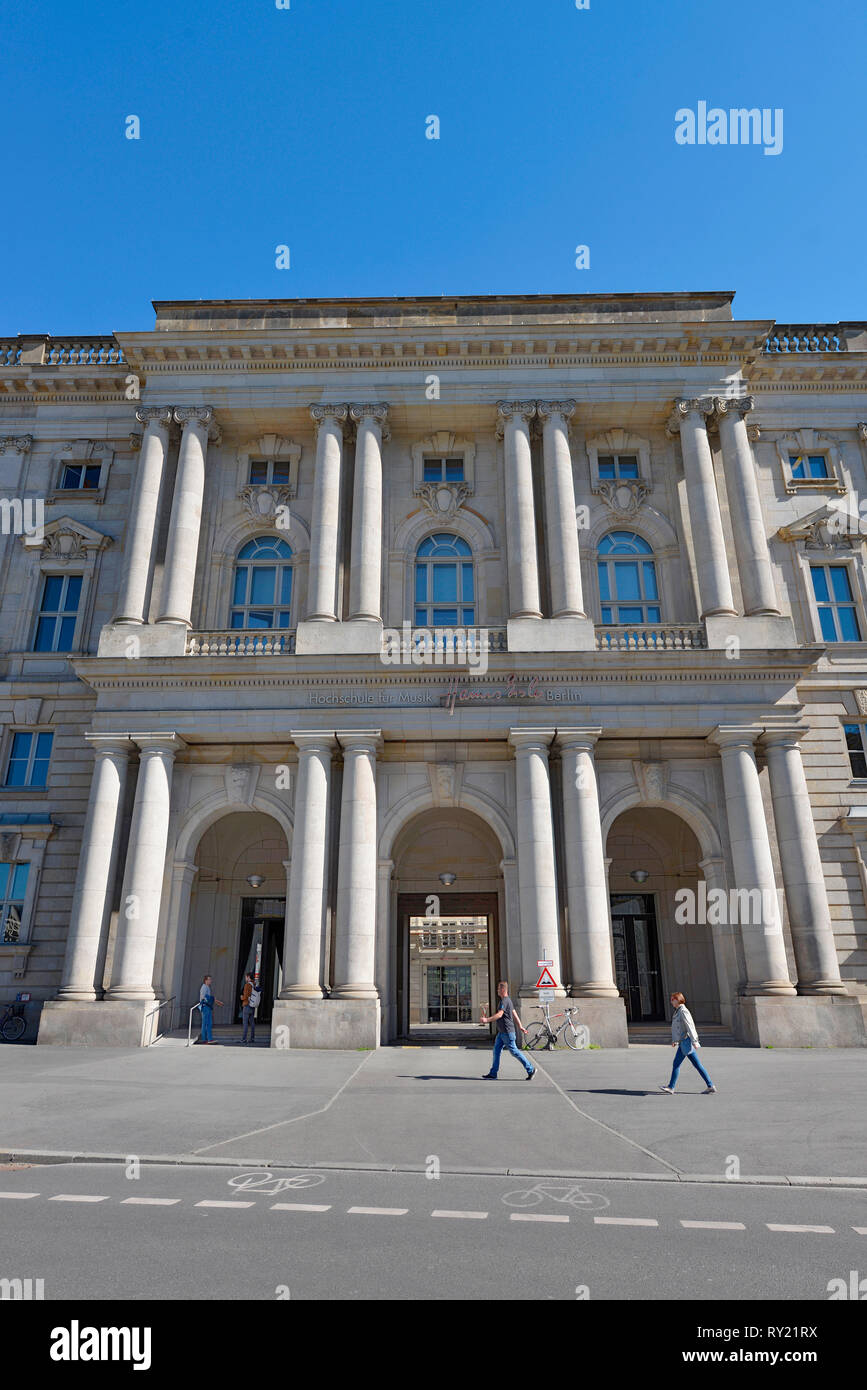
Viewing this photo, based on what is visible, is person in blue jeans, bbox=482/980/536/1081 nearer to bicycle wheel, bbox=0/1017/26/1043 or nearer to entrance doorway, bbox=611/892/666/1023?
entrance doorway, bbox=611/892/666/1023

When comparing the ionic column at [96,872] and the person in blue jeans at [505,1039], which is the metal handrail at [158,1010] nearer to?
the ionic column at [96,872]

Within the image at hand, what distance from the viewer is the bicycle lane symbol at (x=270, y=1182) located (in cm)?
779

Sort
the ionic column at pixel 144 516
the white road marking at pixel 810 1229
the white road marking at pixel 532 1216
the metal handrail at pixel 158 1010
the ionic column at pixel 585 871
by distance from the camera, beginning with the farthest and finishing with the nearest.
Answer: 1. the ionic column at pixel 144 516
2. the ionic column at pixel 585 871
3. the metal handrail at pixel 158 1010
4. the white road marking at pixel 532 1216
5. the white road marking at pixel 810 1229

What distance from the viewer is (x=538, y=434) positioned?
27.2 meters

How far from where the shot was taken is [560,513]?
83.9 ft

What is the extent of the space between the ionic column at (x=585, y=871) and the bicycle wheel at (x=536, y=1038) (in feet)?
4.61

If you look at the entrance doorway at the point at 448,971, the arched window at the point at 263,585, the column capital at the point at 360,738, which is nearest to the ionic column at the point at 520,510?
the column capital at the point at 360,738

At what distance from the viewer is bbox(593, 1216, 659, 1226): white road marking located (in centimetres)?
668

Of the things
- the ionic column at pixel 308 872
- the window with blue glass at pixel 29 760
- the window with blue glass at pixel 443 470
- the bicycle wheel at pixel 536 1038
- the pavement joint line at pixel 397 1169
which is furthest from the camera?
the window with blue glass at pixel 443 470

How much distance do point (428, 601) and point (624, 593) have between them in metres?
6.54

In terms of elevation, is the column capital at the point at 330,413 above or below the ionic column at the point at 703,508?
above

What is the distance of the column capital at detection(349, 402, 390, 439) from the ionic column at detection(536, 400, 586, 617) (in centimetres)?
517

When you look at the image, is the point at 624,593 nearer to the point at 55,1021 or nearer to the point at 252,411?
the point at 252,411

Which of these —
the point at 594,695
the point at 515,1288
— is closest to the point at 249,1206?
the point at 515,1288
